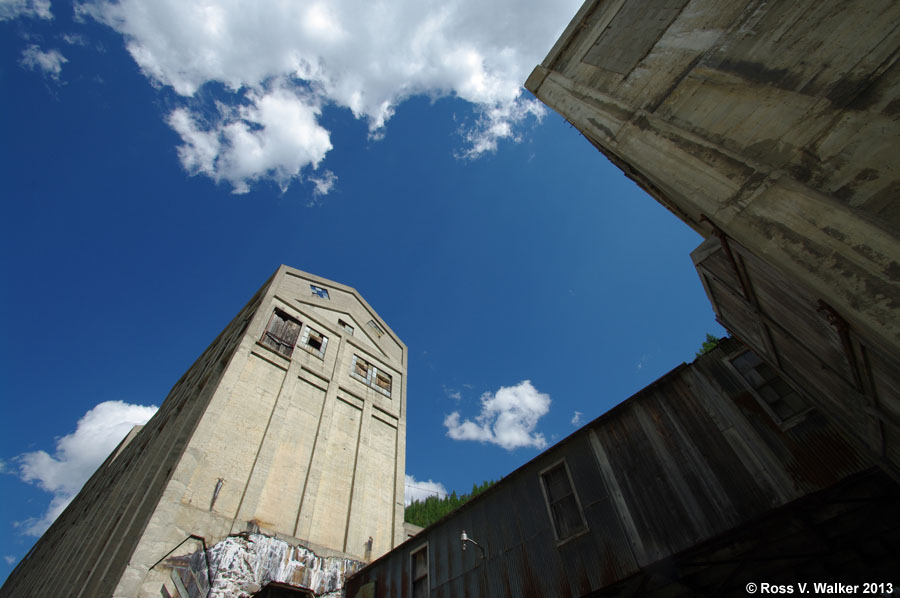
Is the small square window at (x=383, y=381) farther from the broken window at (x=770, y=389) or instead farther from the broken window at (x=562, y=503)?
the broken window at (x=770, y=389)

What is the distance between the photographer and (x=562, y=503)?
9.02m

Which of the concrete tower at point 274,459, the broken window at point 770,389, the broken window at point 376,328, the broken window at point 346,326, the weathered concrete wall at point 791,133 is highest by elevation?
the broken window at point 376,328

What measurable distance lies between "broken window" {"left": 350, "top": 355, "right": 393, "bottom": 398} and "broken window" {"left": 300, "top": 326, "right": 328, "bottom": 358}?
1.98 m

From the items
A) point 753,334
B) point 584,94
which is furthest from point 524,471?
point 584,94

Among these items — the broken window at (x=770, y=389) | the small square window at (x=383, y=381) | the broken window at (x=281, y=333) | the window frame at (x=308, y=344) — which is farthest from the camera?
the small square window at (x=383, y=381)

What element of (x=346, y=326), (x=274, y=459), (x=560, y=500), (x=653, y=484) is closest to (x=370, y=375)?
(x=346, y=326)

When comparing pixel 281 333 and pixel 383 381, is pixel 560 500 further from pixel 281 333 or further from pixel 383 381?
pixel 383 381

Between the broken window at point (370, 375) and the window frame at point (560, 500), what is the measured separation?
13.5m

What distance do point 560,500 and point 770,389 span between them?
4.91 meters

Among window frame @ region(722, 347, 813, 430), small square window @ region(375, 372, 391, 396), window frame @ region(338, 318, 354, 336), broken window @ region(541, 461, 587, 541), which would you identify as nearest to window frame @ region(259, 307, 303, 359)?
window frame @ region(338, 318, 354, 336)

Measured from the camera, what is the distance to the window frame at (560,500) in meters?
8.29

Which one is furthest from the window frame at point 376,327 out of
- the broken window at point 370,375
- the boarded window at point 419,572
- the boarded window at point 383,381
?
the boarded window at point 419,572

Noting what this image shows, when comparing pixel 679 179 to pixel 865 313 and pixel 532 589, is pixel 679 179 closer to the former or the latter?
pixel 865 313

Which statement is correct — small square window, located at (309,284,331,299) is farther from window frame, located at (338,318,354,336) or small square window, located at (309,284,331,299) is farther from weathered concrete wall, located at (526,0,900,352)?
weathered concrete wall, located at (526,0,900,352)
